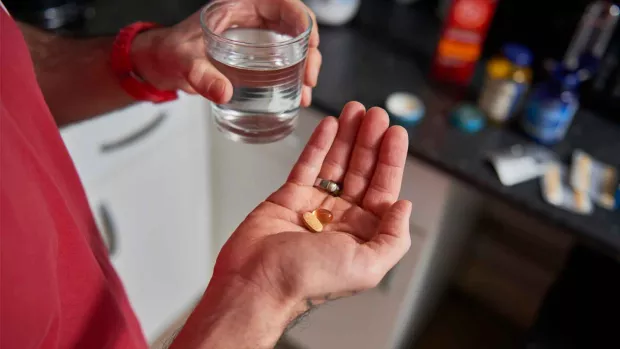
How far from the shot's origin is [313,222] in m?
0.62

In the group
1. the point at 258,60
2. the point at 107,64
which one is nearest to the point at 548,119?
the point at 258,60

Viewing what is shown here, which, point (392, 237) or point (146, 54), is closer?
point (392, 237)

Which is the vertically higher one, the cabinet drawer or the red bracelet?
the red bracelet

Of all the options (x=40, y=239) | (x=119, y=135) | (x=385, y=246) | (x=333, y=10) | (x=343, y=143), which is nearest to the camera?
(x=40, y=239)

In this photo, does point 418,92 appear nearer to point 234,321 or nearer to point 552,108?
point 552,108

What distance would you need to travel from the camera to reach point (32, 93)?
53 cm

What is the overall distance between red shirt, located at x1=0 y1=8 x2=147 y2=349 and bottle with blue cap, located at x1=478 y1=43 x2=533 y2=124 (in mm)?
743

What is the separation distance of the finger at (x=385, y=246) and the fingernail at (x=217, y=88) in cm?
22

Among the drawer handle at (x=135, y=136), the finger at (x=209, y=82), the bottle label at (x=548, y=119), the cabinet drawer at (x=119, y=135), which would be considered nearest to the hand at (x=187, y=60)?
the finger at (x=209, y=82)

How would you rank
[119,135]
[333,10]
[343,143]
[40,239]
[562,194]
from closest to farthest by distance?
1. [40,239]
2. [343,143]
3. [562,194]
4. [119,135]
5. [333,10]

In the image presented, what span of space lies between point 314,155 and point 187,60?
0.18 metres

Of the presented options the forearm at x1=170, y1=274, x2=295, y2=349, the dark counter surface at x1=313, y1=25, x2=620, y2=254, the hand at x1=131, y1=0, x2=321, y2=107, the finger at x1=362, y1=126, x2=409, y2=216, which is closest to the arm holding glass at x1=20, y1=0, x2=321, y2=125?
the hand at x1=131, y1=0, x2=321, y2=107

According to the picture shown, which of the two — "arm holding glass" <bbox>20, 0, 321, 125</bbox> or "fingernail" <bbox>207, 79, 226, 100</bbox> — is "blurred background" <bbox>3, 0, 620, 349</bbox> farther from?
"fingernail" <bbox>207, 79, 226, 100</bbox>

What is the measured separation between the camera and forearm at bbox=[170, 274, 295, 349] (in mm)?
518
